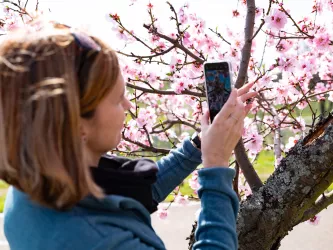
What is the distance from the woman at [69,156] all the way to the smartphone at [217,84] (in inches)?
9.6

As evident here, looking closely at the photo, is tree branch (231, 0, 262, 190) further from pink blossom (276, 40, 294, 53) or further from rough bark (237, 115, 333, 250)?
pink blossom (276, 40, 294, 53)

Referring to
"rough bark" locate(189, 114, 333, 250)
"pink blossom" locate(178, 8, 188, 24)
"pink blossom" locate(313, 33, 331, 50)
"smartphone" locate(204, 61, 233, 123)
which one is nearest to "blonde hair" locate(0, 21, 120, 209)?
"smartphone" locate(204, 61, 233, 123)

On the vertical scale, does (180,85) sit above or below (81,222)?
below

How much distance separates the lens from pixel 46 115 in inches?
31.0

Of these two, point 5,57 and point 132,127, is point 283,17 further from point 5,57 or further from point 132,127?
point 5,57

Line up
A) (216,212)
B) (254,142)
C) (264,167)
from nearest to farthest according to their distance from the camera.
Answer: (216,212)
(254,142)
(264,167)

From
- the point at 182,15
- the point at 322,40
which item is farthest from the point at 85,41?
the point at 322,40

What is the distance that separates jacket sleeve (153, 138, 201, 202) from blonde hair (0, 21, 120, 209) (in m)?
0.46

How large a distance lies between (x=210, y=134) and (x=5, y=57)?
445 mm

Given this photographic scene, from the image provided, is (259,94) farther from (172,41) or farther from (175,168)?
(175,168)

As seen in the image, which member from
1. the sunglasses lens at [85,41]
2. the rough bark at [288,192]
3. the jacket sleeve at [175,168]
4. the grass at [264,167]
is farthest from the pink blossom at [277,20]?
the grass at [264,167]

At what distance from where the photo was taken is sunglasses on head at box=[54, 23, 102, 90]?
84 centimetres

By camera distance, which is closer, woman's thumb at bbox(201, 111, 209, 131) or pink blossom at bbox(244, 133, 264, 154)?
woman's thumb at bbox(201, 111, 209, 131)

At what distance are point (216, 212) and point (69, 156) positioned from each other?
0.33 metres
